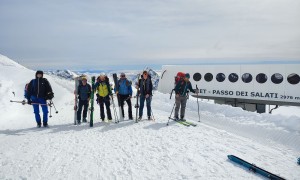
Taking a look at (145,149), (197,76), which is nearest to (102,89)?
(145,149)

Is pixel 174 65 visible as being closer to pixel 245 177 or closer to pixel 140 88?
pixel 140 88

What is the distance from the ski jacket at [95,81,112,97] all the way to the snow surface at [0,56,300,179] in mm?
1281

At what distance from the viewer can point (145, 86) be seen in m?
11.2

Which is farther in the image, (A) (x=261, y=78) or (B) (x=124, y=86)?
(A) (x=261, y=78)

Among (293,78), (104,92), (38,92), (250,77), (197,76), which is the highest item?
(197,76)

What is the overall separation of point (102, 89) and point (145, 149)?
182 inches

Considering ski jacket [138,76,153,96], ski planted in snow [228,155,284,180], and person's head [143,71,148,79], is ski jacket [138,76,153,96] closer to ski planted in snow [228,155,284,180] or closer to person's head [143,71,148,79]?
person's head [143,71,148,79]

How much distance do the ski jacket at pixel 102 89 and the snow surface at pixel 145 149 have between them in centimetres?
128

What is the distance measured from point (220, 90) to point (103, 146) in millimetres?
14101

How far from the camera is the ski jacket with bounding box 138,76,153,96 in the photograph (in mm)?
11164

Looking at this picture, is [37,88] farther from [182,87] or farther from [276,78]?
[276,78]

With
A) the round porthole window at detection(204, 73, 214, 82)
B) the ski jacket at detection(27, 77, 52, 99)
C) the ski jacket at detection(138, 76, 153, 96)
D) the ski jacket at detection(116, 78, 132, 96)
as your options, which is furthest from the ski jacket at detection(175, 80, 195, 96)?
the round porthole window at detection(204, 73, 214, 82)

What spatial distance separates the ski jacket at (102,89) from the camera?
35.9 ft

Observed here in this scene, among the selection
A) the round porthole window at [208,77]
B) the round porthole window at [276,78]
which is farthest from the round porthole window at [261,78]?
the round porthole window at [208,77]
